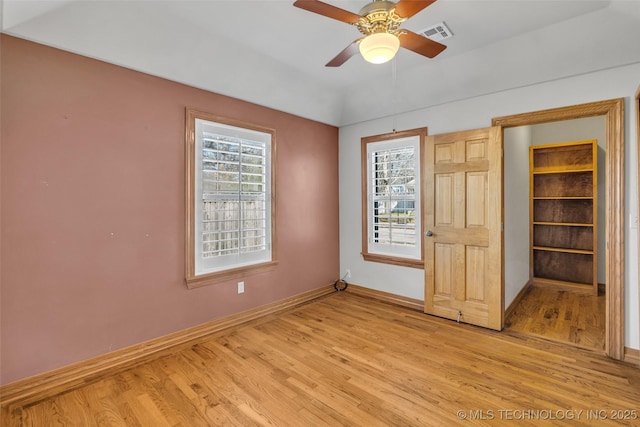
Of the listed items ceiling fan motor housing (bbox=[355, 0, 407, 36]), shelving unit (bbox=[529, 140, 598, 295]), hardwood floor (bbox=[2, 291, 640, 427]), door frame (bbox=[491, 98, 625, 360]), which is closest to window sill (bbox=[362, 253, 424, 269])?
hardwood floor (bbox=[2, 291, 640, 427])

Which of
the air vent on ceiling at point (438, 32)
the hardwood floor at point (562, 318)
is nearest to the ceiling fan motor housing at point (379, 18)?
the air vent on ceiling at point (438, 32)

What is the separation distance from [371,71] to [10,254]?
3571 mm

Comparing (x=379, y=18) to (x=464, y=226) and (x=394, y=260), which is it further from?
(x=394, y=260)

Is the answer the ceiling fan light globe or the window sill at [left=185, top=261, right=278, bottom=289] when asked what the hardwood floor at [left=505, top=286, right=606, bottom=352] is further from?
the ceiling fan light globe

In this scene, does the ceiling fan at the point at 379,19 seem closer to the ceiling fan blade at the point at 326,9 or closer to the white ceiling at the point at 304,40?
the ceiling fan blade at the point at 326,9

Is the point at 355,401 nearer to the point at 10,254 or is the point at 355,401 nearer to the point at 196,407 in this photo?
the point at 196,407

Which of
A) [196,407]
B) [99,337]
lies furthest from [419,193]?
[99,337]

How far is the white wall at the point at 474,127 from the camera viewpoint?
250 cm

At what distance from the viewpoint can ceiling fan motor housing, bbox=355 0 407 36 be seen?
1.81 metres

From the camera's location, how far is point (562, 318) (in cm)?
338

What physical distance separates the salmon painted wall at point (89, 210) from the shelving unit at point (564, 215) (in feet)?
15.2

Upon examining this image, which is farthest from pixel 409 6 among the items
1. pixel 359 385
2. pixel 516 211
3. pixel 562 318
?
pixel 562 318

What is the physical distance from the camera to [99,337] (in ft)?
7.79

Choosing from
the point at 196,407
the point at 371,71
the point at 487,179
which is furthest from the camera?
the point at 371,71
